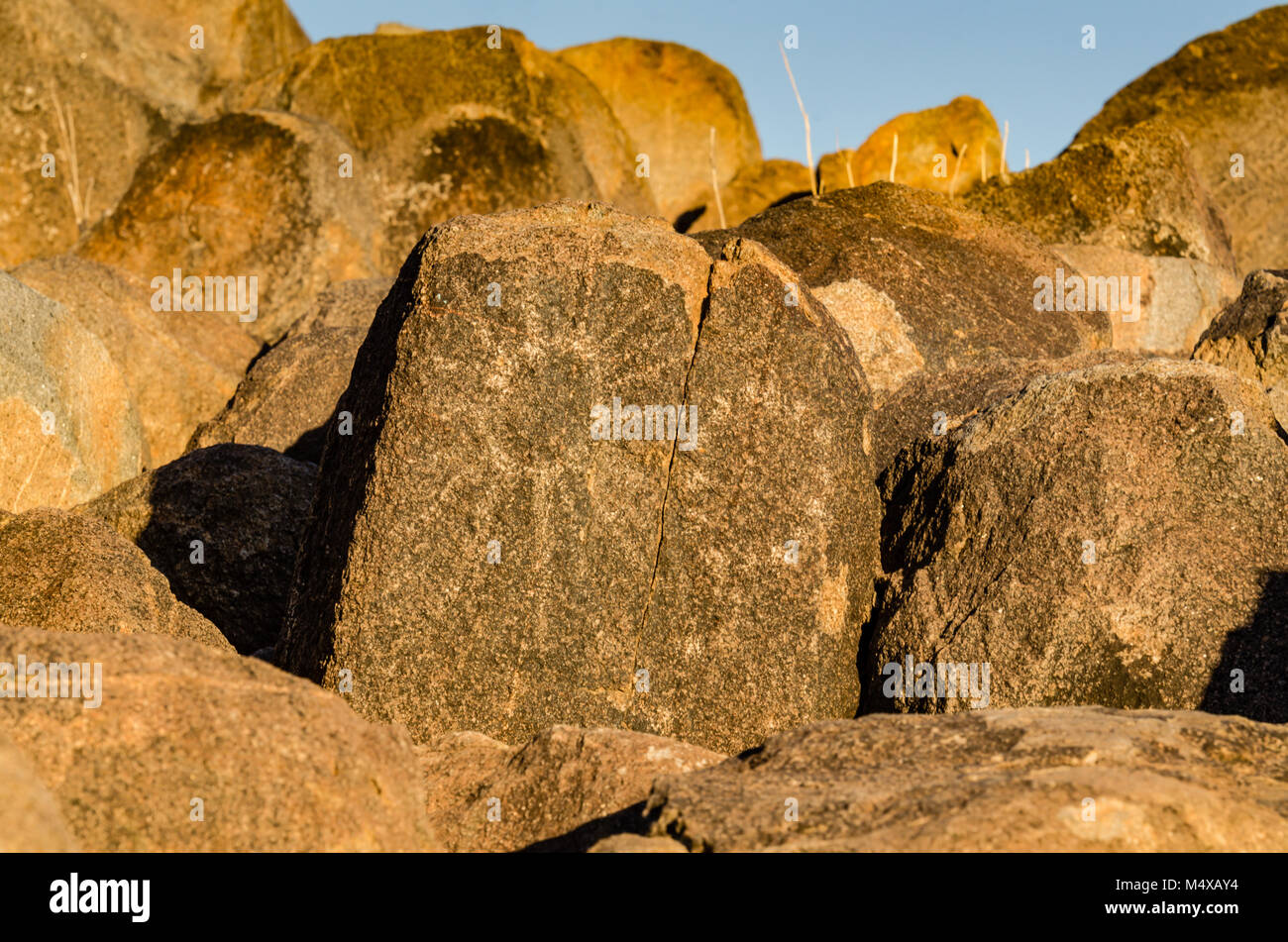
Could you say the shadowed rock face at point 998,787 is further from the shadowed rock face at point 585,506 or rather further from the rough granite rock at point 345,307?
the rough granite rock at point 345,307

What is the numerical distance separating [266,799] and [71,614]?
239cm

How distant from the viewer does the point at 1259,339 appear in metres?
7.34

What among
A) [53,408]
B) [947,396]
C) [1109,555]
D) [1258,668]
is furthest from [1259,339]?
[53,408]

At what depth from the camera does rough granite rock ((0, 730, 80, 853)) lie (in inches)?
109

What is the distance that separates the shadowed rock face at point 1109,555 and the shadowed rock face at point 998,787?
0.82 m

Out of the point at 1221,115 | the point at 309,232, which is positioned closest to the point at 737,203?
the point at 1221,115

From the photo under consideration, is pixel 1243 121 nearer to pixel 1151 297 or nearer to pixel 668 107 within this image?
pixel 1151 297

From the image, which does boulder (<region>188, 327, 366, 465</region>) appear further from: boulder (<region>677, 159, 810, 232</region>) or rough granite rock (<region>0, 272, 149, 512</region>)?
boulder (<region>677, 159, 810, 232</region>)

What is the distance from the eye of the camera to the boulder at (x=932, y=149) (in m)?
17.2

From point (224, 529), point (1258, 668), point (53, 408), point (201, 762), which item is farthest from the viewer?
point (53, 408)

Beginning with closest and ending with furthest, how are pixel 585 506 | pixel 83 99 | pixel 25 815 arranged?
1. pixel 25 815
2. pixel 585 506
3. pixel 83 99

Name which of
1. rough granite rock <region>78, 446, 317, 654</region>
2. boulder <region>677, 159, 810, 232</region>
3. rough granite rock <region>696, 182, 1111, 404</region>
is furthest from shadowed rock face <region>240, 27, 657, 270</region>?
rough granite rock <region>78, 446, 317, 654</region>

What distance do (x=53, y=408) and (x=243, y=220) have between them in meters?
5.91
